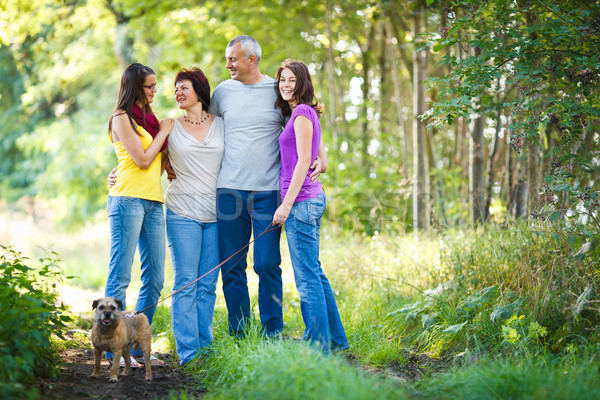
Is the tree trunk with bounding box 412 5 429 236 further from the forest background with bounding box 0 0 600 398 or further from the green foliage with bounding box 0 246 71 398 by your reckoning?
the green foliage with bounding box 0 246 71 398

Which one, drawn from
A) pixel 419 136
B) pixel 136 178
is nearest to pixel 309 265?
pixel 136 178

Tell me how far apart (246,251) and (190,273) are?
1.40 feet

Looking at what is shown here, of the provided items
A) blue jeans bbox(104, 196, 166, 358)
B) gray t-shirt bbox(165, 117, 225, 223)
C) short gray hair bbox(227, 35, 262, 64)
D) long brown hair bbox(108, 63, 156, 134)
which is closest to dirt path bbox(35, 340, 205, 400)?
blue jeans bbox(104, 196, 166, 358)

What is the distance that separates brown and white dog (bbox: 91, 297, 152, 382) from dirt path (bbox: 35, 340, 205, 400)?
2.9 inches

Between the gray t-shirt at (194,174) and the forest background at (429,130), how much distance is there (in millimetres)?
1574

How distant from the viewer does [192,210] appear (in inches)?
155

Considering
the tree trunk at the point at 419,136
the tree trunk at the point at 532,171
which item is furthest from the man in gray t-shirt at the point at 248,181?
the tree trunk at the point at 419,136

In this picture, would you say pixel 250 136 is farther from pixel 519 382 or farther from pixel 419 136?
pixel 419 136

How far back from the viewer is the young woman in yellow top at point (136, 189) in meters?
3.81

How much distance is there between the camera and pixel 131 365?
12.9ft

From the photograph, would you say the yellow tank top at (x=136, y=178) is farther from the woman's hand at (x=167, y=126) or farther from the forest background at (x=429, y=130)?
the forest background at (x=429, y=130)

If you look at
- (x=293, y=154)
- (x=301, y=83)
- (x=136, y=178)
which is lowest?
(x=136, y=178)

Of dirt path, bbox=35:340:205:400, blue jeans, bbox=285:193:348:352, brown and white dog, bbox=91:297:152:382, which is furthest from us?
blue jeans, bbox=285:193:348:352

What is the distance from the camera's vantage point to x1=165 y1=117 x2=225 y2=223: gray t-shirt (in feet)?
12.9
